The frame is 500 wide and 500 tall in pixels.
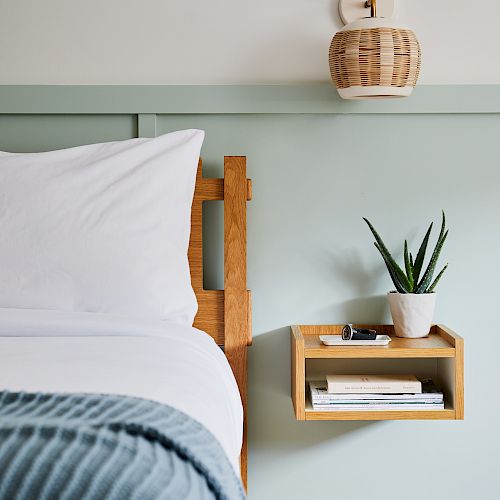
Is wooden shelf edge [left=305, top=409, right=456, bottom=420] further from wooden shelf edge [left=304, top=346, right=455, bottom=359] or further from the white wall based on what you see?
the white wall

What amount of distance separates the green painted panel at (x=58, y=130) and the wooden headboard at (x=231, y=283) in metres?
0.29

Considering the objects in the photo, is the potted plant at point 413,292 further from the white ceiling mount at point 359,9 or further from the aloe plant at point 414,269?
the white ceiling mount at point 359,9

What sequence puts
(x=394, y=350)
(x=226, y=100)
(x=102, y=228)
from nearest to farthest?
(x=102, y=228), (x=394, y=350), (x=226, y=100)

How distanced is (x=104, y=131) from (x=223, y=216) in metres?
0.41

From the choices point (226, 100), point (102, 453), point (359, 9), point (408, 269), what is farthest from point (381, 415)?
point (102, 453)

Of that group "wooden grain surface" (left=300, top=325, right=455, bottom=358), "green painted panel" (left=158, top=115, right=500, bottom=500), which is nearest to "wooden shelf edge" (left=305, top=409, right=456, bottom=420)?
"wooden grain surface" (left=300, top=325, right=455, bottom=358)

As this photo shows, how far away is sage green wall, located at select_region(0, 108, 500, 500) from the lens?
215 cm

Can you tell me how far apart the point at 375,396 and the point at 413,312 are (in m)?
0.24

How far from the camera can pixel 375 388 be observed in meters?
1.96

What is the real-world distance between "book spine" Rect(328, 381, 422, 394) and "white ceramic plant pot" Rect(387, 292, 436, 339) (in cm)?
14

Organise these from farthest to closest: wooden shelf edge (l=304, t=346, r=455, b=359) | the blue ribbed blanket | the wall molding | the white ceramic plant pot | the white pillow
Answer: the wall molding < the white ceramic plant pot < wooden shelf edge (l=304, t=346, r=455, b=359) < the white pillow < the blue ribbed blanket

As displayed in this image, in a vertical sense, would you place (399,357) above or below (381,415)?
above

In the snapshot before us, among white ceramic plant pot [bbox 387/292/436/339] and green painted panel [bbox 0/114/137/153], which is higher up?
green painted panel [bbox 0/114/137/153]

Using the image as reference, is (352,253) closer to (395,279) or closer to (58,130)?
(395,279)
